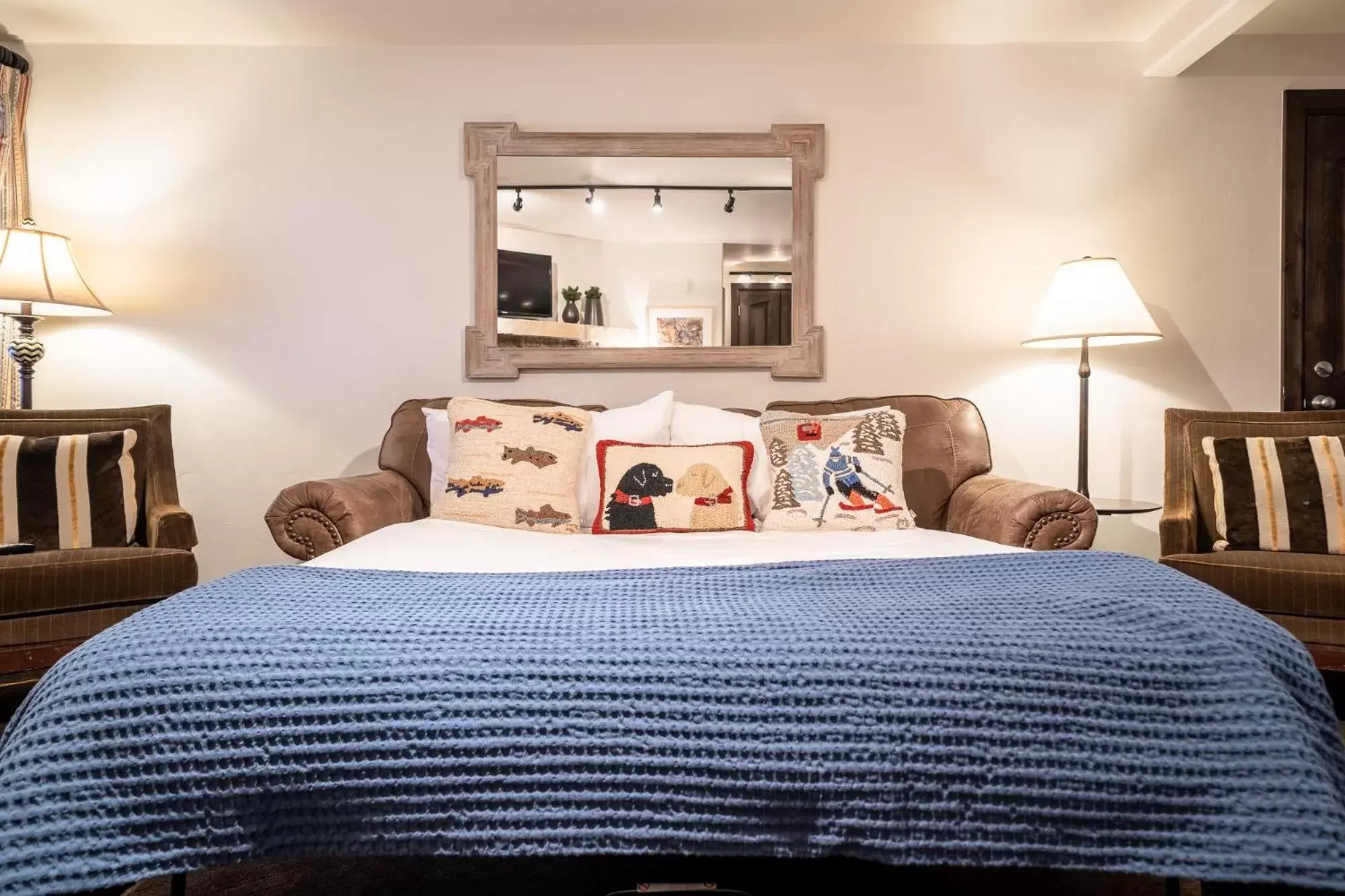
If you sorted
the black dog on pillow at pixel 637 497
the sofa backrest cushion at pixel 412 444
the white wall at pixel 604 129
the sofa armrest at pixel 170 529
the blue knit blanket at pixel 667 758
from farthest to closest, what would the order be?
the white wall at pixel 604 129 → the sofa backrest cushion at pixel 412 444 → the sofa armrest at pixel 170 529 → the black dog on pillow at pixel 637 497 → the blue knit blanket at pixel 667 758

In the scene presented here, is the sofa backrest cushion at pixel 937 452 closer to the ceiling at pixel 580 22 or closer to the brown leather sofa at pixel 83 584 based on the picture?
the ceiling at pixel 580 22

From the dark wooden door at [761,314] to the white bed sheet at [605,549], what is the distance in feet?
3.55

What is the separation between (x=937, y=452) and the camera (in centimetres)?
228

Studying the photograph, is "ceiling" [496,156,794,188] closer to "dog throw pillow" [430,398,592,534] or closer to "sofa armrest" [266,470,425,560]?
"dog throw pillow" [430,398,592,534]

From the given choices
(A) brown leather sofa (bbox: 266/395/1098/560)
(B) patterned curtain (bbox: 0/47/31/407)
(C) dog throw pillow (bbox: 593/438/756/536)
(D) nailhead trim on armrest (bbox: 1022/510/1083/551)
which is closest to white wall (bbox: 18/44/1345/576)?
(B) patterned curtain (bbox: 0/47/31/407)

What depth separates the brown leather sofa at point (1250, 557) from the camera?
67.4 inches

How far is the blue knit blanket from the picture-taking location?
2.53 ft

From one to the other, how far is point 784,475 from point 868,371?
0.95 meters

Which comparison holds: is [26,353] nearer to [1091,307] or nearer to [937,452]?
[937,452]

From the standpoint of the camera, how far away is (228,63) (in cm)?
268

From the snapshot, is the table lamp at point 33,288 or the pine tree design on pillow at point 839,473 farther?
the table lamp at point 33,288

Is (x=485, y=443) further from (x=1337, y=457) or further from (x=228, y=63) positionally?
(x=1337, y=457)

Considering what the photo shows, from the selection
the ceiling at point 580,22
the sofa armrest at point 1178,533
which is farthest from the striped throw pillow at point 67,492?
the sofa armrest at point 1178,533

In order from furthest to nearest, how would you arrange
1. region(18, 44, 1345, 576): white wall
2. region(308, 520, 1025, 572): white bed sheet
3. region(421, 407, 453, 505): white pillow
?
1. region(18, 44, 1345, 576): white wall
2. region(421, 407, 453, 505): white pillow
3. region(308, 520, 1025, 572): white bed sheet
